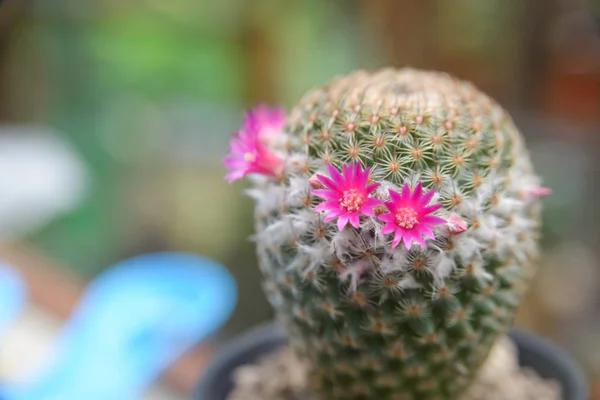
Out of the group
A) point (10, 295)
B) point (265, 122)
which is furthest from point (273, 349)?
point (10, 295)

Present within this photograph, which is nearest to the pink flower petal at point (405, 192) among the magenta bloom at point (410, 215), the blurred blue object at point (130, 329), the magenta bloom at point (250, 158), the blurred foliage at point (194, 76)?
the magenta bloom at point (410, 215)

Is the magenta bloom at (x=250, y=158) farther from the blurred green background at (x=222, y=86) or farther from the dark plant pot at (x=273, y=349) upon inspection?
the blurred green background at (x=222, y=86)

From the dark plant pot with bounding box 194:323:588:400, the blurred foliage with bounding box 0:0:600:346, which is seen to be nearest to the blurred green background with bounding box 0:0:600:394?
the blurred foliage with bounding box 0:0:600:346

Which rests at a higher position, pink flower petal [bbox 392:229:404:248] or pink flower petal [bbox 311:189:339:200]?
pink flower petal [bbox 311:189:339:200]

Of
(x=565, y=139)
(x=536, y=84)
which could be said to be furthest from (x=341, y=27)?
(x=565, y=139)

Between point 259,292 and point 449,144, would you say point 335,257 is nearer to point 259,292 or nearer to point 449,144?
point 449,144

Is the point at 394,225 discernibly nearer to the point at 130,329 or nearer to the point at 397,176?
the point at 397,176

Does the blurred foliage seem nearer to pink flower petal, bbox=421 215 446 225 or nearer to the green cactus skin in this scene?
the green cactus skin
